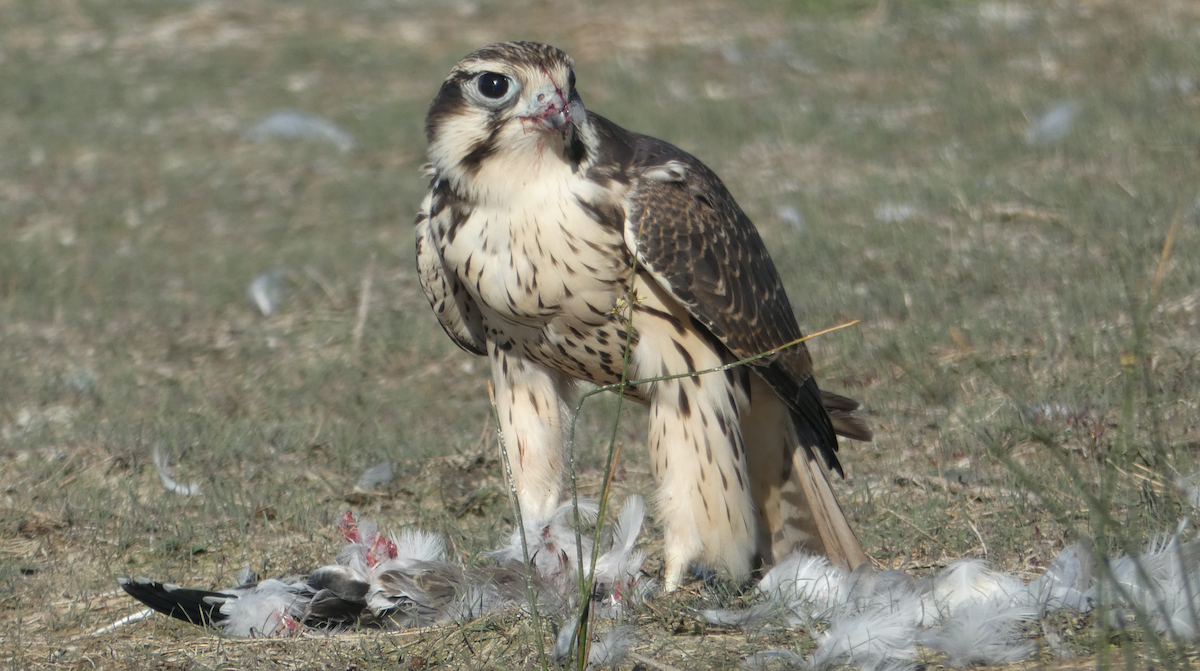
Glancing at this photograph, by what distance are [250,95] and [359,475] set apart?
21.4 ft

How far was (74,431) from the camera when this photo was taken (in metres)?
5.22

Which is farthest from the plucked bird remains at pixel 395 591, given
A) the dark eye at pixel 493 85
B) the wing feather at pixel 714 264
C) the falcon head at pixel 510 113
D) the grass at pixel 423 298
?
the dark eye at pixel 493 85

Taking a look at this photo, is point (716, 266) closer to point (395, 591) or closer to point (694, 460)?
point (694, 460)

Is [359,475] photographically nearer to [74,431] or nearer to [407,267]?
[74,431]

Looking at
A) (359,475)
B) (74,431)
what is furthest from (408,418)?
(74,431)

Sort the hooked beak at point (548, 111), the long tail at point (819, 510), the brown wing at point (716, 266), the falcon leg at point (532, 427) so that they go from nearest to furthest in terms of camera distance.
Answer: the hooked beak at point (548, 111) < the brown wing at point (716, 266) < the long tail at point (819, 510) < the falcon leg at point (532, 427)

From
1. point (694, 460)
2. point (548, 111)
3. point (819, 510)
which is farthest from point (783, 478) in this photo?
point (548, 111)

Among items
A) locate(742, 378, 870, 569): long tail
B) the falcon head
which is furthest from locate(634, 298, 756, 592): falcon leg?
the falcon head

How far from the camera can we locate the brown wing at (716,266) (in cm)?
351

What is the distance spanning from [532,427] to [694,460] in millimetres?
536

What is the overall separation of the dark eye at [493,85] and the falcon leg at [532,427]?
2.67 feet

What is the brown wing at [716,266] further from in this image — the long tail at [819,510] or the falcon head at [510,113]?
the falcon head at [510,113]

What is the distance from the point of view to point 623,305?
3.27 meters

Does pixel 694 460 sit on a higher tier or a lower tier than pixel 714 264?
lower
